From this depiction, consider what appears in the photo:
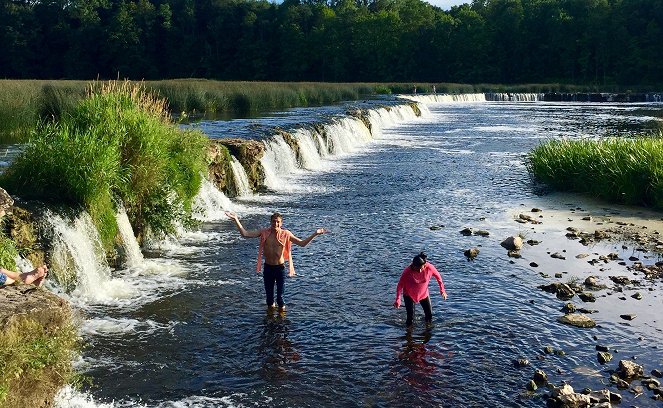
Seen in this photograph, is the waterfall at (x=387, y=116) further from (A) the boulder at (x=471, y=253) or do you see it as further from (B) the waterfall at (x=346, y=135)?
(A) the boulder at (x=471, y=253)

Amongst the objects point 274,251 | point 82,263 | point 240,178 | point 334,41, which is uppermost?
point 334,41

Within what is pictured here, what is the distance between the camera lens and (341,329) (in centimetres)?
1008

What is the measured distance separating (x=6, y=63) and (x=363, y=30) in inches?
2969

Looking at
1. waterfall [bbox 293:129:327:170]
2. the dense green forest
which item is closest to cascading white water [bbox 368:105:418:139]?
waterfall [bbox 293:129:327:170]

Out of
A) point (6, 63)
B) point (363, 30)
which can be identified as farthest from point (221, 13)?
point (6, 63)

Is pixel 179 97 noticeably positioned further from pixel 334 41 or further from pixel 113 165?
pixel 334 41

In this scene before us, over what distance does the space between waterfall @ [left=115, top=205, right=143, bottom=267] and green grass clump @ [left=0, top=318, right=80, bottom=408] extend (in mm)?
6152

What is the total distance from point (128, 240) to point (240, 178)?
9141 millimetres

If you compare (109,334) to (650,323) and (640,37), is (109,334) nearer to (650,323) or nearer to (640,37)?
(650,323)

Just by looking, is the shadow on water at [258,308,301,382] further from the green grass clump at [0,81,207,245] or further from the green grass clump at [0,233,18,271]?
the green grass clump at [0,81,207,245]

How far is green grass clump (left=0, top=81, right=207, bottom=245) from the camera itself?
12.1 metres

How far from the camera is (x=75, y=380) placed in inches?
305

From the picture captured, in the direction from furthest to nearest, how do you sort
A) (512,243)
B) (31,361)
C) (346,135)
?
(346,135)
(512,243)
(31,361)

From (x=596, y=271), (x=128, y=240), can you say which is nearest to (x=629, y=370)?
(x=596, y=271)
